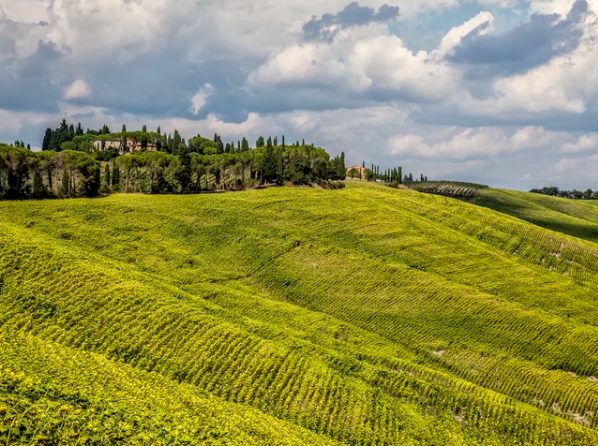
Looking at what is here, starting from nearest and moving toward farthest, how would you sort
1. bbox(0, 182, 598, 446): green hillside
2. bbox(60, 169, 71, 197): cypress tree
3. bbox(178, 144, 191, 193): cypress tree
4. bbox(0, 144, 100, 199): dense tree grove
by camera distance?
bbox(0, 182, 598, 446): green hillside → bbox(0, 144, 100, 199): dense tree grove → bbox(60, 169, 71, 197): cypress tree → bbox(178, 144, 191, 193): cypress tree

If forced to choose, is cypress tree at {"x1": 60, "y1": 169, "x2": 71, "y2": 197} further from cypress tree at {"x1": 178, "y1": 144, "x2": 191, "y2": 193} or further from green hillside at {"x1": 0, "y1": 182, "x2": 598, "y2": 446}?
cypress tree at {"x1": 178, "y1": 144, "x2": 191, "y2": 193}

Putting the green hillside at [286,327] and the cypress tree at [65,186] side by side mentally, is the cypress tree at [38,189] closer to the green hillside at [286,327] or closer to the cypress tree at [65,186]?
the cypress tree at [65,186]

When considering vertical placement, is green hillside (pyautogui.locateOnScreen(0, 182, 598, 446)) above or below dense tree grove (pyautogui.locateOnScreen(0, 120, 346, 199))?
below

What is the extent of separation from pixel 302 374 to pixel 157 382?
14.9 meters

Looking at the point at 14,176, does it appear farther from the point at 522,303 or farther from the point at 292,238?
the point at 522,303

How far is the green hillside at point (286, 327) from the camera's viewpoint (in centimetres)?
3834

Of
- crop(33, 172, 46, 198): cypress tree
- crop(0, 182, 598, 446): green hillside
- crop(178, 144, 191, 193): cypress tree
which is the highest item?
crop(178, 144, 191, 193): cypress tree

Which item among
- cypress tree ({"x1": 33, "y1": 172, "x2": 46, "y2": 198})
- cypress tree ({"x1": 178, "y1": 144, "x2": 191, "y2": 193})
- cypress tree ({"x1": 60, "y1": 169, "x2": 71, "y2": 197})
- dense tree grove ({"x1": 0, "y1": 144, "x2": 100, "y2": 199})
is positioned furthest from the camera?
cypress tree ({"x1": 178, "y1": 144, "x2": 191, "y2": 193})

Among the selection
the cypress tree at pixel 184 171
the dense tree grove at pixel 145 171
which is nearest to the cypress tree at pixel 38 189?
the dense tree grove at pixel 145 171

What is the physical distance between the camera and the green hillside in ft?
126

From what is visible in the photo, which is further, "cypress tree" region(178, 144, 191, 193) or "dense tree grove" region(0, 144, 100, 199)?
"cypress tree" region(178, 144, 191, 193)

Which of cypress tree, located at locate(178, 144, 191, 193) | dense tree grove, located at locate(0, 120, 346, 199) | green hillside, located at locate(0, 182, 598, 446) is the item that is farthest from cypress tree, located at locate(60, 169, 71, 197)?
cypress tree, located at locate(178, 144, 191, 193)

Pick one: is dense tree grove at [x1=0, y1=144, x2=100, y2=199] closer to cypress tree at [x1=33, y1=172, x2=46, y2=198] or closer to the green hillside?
cypress tree at [x1=33, y1=172, x2=46, y2=198]

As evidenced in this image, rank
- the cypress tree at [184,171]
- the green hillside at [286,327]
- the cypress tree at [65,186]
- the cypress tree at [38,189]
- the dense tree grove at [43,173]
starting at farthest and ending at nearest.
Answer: the cypress tree at [184,171] < the cypress tree at [65,186] < the dense tree grove at [43,173] < the cypress tree at [38,189] < the green hillside at [286,327]
